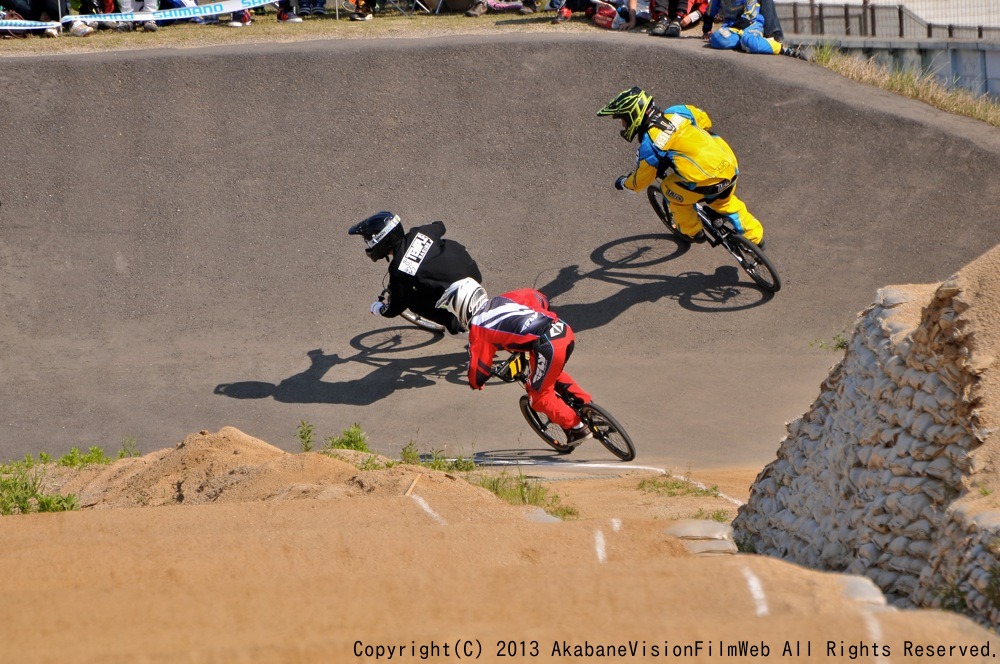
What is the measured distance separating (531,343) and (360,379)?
3.39 m

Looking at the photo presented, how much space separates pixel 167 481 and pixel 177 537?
2.85 m

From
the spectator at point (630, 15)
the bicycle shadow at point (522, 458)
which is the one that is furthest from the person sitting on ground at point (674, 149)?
the spectator at point (630, 15)

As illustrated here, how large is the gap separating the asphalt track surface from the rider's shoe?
424mm

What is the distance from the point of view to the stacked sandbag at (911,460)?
4.21 meters

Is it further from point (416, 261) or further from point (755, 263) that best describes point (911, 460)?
point (755, 263)

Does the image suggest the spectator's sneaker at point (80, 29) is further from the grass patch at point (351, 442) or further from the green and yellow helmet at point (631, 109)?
the grass patch at point (351, 442)

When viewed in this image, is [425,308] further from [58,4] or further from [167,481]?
[58,4]

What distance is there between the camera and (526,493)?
800 cm

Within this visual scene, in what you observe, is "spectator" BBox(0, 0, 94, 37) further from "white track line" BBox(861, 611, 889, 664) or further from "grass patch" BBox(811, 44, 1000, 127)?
"white track line" BBox(861, 611, 889, 664)

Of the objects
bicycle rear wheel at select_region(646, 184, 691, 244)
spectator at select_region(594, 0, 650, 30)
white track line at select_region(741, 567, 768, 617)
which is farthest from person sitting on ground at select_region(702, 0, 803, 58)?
white track line at select_region(741, 567, 768, 617)

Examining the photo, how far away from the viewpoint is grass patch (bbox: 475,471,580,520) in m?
7.55

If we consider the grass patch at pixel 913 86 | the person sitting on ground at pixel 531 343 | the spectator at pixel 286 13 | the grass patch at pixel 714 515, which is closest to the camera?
the grass patch at pixel 714 515

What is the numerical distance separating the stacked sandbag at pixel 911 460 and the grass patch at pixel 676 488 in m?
1.92

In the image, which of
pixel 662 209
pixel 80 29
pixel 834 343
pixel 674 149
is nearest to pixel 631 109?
pixel 674 149
